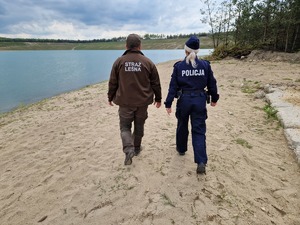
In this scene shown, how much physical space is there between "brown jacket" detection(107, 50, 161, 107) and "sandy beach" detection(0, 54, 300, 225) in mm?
1148

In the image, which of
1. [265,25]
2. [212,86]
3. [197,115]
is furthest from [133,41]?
[265,25]

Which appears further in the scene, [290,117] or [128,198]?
[290,117]

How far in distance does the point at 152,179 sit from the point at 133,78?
1616mm

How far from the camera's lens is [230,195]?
10.9 ft

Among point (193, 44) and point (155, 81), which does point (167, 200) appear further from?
point (193, 44)

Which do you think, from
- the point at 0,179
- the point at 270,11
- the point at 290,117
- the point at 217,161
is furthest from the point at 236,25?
the point at 0,179

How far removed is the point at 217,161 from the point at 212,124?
2078 millimetres

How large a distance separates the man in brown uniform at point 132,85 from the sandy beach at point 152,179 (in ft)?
2.29

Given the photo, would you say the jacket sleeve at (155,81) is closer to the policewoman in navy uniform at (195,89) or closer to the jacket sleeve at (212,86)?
the policewoman in navy uniform at (195,89)

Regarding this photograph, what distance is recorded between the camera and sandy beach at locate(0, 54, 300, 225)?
3.04m

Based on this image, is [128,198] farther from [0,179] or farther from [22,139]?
[22,139]

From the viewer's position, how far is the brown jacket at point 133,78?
3.82 meters


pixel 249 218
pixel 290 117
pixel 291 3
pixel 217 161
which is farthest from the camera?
pixel 291 3

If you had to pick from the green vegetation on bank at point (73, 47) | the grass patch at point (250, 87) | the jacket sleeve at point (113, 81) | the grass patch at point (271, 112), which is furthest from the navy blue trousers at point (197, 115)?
the green vegetation on bank at point (73, 47)
